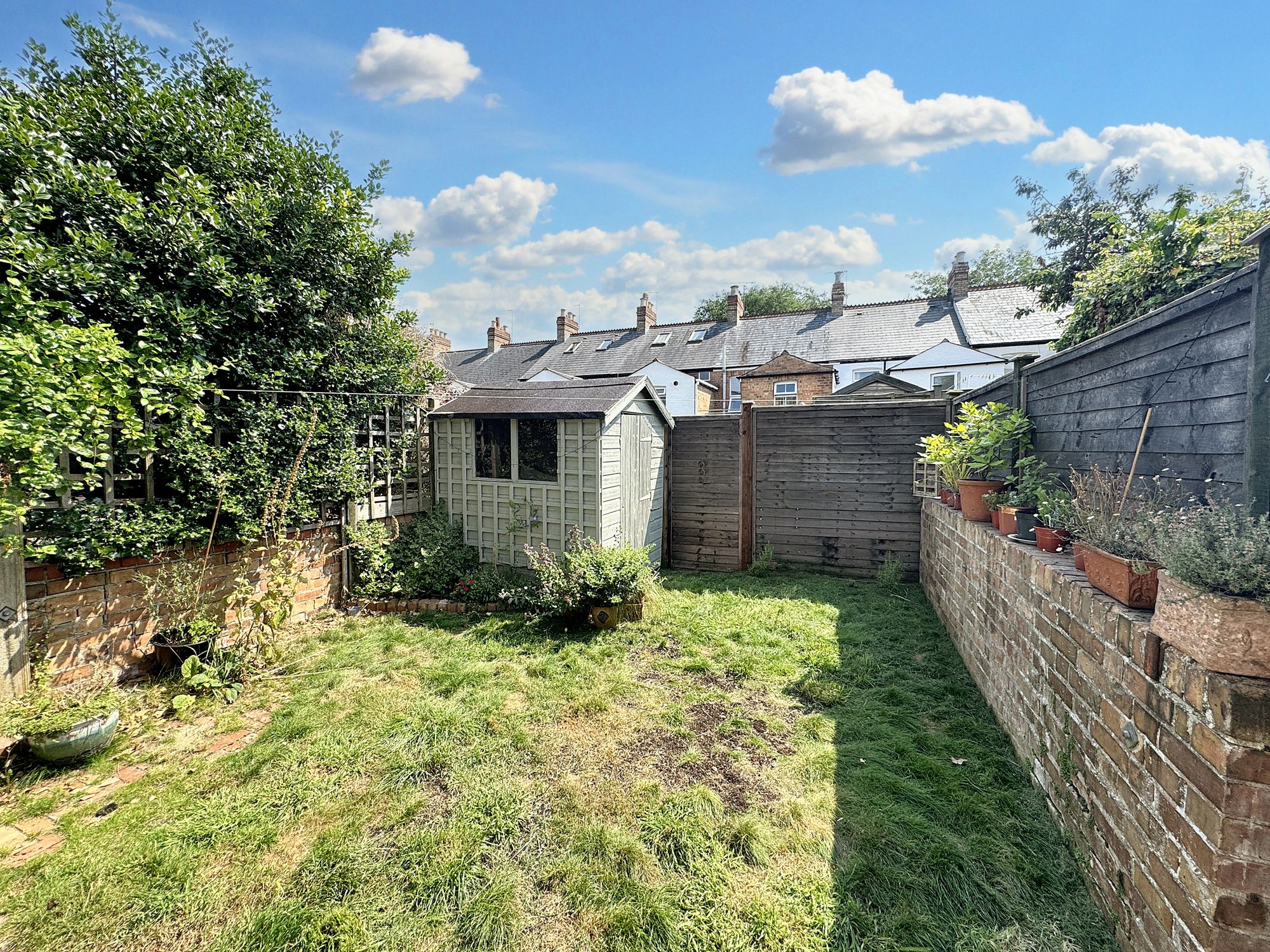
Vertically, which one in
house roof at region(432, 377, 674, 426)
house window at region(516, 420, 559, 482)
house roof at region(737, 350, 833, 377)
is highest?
house roof at region(737, 350, 833, 377)

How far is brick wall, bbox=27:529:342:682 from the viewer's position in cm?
368

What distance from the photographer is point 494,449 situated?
6.50 metres

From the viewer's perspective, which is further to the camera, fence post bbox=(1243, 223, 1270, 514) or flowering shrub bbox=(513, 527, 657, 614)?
flowering shrub bbox=(513, 527, 657, 614)

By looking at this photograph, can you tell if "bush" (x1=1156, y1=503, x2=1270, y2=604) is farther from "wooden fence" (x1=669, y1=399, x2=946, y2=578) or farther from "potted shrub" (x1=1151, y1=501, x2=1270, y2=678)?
"wooden fence" (x1=669, y1=399, x2=946, y2=578)

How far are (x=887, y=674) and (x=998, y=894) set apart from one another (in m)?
2.14

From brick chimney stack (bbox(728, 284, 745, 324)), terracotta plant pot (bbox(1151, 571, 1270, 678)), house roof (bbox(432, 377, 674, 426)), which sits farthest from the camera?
brick chimney stack (bbox(728, 284, 745, 324))

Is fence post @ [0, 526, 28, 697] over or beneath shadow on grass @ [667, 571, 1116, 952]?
over

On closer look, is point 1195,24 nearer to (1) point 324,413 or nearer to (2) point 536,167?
(2) point 536,167

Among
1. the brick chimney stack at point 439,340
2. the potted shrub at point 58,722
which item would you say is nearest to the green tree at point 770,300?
the brick chimney stack at point 439,340

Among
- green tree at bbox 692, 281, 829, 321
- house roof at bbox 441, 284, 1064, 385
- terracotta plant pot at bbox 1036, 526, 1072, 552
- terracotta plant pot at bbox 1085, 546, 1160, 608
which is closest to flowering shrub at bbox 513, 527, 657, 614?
terracotta plant pot at bbox 1036, 526, 1072, 552

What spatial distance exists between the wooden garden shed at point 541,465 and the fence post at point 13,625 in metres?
3.71

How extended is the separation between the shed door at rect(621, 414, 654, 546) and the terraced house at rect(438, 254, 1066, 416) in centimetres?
939

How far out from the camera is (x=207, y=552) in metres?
4.52

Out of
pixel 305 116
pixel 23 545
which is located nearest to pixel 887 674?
pixel 23 545
